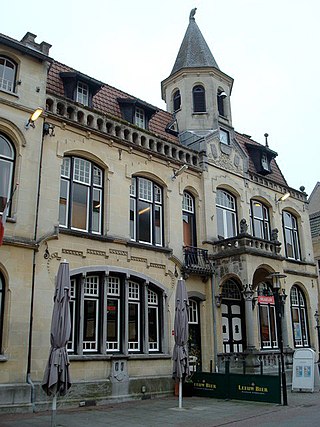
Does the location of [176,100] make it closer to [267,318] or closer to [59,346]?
[267,318]

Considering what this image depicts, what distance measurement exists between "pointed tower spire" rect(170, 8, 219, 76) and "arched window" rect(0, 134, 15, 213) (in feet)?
43.2

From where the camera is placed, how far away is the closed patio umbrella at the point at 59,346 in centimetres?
1110

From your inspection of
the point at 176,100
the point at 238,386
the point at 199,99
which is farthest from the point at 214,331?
the point at 176,100

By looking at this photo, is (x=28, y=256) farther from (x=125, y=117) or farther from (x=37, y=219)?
(x=125, y=117)

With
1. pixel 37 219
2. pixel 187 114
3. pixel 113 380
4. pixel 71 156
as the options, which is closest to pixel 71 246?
pixel 37 219

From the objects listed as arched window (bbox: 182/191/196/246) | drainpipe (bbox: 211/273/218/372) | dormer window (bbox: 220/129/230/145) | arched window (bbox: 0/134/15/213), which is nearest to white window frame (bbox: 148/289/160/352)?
drainpipe (bbox: 211/273/218/372)

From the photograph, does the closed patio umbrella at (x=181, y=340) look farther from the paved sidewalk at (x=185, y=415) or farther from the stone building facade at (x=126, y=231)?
the stone building facade at (x=126, y=231)

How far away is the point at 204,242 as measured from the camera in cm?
2141

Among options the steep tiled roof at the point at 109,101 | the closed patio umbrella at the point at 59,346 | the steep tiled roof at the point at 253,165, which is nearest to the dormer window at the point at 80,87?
the steep tiled roof at the point at 109,101

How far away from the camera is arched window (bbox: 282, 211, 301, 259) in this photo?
27.4 meters

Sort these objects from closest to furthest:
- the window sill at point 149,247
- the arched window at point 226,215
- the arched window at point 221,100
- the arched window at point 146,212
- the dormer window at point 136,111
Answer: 1. the window sill at point 149,247
2. the arched window at point 146,212
3. the dormer window at point 136,111
4. the arched window at point 226,215
5. the arched window at point 221,100

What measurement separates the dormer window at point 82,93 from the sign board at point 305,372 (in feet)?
45.5

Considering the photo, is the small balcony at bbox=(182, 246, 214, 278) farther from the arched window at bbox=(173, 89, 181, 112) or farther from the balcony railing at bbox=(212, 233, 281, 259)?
the arched window at bbox=(173, 89, 181, 112)

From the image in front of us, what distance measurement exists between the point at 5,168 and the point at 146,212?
21.6 feet
